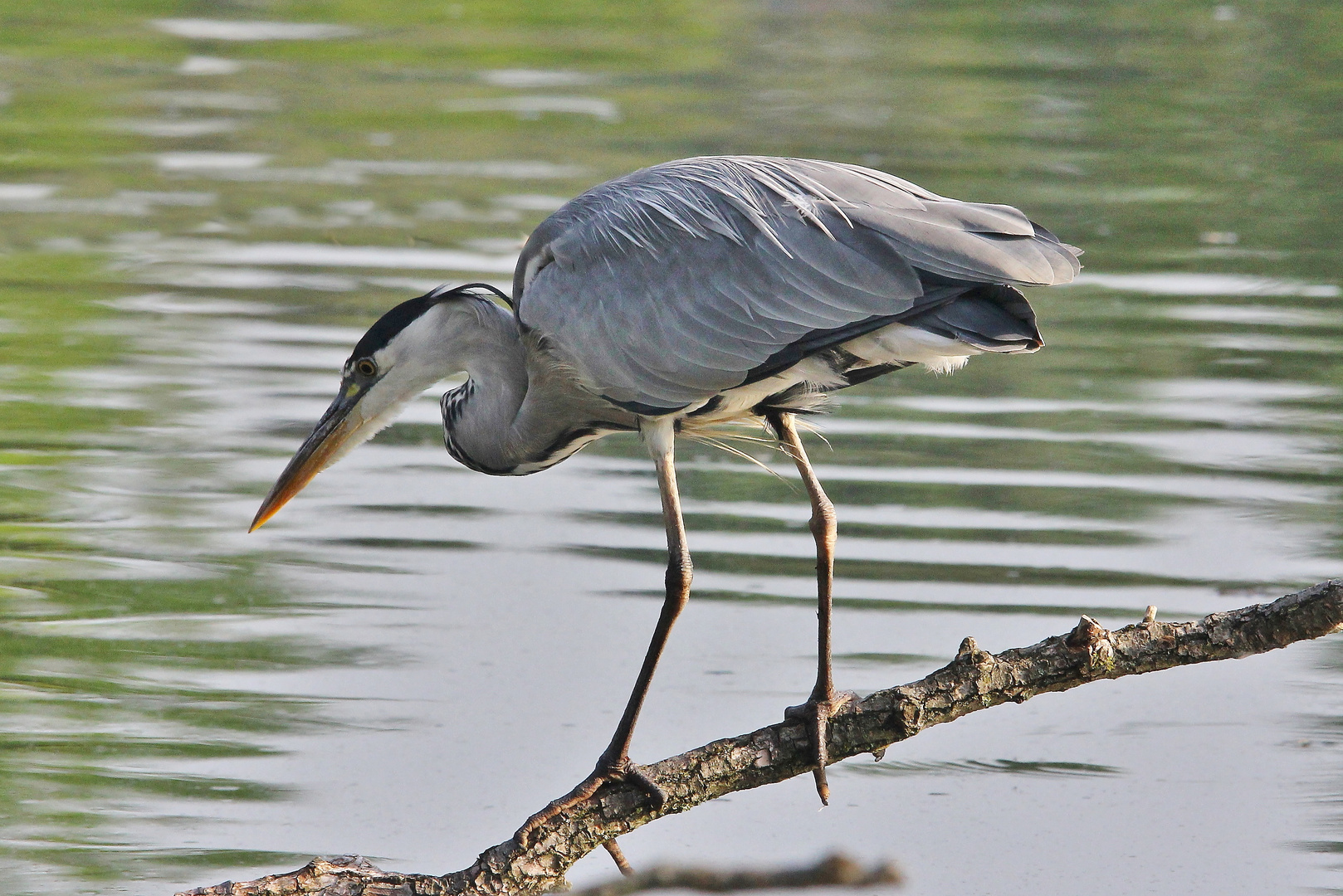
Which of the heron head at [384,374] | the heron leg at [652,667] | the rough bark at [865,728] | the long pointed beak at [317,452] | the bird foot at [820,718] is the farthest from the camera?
the long pointed beak at [317,452]

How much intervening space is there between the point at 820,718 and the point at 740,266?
3.95 feet

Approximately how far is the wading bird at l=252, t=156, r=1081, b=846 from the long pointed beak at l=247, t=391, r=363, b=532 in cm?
5

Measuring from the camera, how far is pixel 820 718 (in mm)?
4426

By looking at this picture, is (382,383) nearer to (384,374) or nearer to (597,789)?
(384,374)

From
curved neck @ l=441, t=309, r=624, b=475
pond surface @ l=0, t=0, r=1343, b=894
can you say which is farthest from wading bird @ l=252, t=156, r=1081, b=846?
pond surface @ l=0, t=0, r=1343, b=894

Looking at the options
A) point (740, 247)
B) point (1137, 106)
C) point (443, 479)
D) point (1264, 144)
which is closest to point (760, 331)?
point (740, 247)

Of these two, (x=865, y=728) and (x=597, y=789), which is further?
(x=597, y=789)

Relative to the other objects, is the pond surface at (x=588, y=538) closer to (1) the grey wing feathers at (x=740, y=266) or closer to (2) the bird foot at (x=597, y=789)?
(2) the bird foot at (x=597, y=789)

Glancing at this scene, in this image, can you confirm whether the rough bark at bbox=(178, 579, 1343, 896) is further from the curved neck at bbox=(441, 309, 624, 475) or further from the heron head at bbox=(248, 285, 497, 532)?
the heron head at bbox=(248, 285, 497, 532)

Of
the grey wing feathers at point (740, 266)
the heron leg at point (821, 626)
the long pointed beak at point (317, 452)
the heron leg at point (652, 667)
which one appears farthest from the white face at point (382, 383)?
the heron leg at point (821, 626)

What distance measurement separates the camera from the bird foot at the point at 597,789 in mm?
4188

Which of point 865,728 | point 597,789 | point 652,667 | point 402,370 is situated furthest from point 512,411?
point 865,728

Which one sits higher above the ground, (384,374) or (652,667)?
(384,374)

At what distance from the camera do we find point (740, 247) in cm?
483
